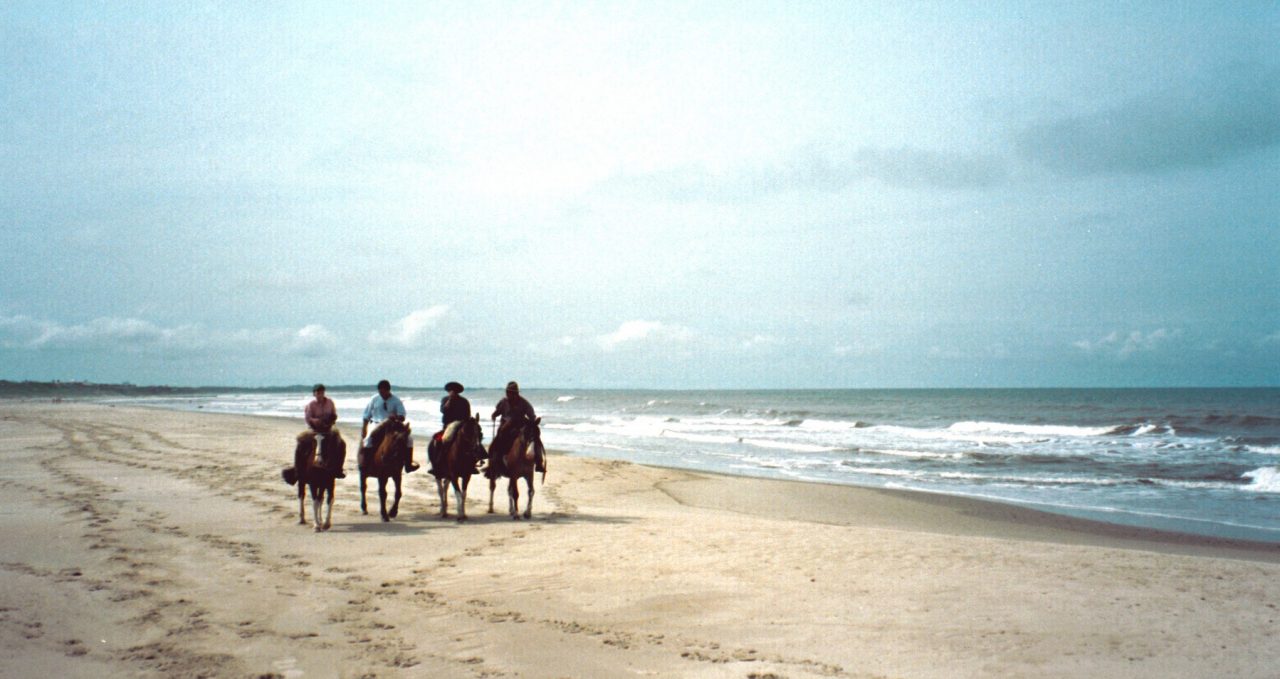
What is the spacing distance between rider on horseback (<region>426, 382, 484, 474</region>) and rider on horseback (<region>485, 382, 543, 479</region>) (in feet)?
0.72

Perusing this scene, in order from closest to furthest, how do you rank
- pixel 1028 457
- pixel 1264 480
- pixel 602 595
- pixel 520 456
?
pixel 602 595 → pixel 520 456 → pixel 1264 480 → pixel 1028 457

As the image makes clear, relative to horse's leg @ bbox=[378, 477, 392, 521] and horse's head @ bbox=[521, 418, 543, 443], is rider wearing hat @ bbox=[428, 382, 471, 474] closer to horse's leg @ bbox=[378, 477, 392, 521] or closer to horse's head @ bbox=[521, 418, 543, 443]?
horse's leg @ bbox=[378, 477, 392, 521]

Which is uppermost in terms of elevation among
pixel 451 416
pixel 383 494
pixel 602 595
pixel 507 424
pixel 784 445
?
pixel 451 416

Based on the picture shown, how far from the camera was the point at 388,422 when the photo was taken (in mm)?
12031

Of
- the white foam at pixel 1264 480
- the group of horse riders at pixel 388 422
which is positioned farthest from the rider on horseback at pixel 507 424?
the white foam at pixel 1264 480

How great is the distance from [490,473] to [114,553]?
4.93m

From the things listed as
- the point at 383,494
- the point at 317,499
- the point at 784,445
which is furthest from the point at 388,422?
the point at 784,445

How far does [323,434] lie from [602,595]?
559 centimetres

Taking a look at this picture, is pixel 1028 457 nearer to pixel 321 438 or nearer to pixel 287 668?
pixel 321 438

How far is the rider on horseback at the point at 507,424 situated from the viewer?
12.3 meters

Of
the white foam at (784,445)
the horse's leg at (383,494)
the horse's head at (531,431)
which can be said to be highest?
the horse's head at (531,431)

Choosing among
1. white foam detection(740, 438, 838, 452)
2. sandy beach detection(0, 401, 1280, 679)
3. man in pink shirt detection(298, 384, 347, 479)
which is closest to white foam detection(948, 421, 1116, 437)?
white foam detection(740, 438, 838, 452)

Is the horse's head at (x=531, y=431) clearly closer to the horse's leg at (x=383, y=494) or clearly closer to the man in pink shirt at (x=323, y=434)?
the horse's leg at (x=383, y=494)

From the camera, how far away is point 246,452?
23203mm
